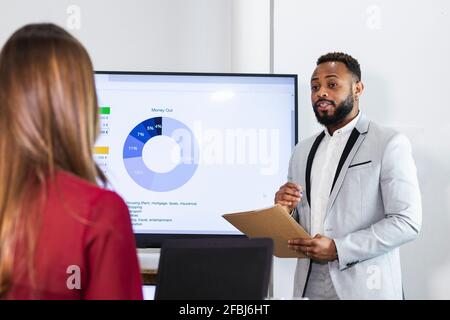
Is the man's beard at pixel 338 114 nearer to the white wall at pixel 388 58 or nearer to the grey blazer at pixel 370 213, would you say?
the grey blazer at pixel 370 213

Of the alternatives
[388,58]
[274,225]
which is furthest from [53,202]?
[388,58]

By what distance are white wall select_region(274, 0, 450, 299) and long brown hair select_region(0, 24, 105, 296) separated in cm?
315

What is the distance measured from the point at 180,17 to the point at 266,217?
211cm

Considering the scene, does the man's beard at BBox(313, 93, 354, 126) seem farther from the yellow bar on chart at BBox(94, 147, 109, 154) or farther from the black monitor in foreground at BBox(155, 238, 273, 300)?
the black monitor in foreground at BBox(155, 238, 273, 300)

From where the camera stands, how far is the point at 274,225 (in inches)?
135

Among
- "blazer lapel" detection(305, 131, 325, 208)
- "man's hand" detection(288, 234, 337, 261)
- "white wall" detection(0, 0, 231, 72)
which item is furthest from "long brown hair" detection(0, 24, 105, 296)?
"white wall" detection(0, 0, 231, 72)

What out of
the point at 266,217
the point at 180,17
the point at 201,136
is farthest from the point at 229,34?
the point at 266,217

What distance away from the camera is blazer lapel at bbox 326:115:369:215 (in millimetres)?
3645

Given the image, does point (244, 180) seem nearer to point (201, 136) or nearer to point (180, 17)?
point (201, 136)

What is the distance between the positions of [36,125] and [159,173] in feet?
9.69

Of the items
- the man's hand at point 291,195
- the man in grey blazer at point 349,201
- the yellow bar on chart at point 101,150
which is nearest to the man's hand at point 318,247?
the man in grey blazer at point 349,201

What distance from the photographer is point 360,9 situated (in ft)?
15.5

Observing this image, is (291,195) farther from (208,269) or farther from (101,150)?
(208,269)

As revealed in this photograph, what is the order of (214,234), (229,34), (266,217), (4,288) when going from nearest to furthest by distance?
(4,288), (266,217), (214,234), (229,34)
